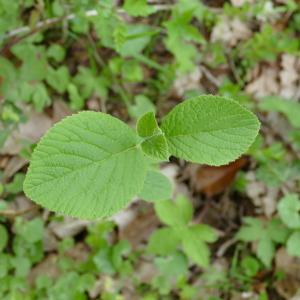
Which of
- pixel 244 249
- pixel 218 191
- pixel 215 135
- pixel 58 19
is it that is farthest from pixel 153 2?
pixel 215 135

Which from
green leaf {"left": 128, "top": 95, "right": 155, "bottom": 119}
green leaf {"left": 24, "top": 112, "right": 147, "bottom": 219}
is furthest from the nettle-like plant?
green leaf {"left": 128, "top": 95, "right": 155, "bottom": 119}

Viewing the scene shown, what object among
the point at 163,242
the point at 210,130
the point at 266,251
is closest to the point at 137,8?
the point at 210,130

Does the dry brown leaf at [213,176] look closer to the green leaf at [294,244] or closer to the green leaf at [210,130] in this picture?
the green leaf at [294,244]

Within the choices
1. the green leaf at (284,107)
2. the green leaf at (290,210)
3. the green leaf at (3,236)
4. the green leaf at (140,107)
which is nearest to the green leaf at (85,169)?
the green leaf at (3,236)

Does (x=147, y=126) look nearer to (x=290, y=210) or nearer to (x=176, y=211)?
(x=176, y=211)

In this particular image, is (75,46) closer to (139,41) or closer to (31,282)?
(139,41)
